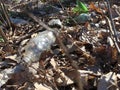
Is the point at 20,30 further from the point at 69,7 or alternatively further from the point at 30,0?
the point at 30,0

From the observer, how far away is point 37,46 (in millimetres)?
2805

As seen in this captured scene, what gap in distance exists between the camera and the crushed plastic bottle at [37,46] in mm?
2682

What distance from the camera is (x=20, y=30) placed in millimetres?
3539

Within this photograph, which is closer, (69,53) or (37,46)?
(69,53)

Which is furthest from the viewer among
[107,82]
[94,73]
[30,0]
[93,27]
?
[30,0]

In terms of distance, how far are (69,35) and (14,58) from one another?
0.57 m

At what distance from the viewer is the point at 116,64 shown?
2.40 meters

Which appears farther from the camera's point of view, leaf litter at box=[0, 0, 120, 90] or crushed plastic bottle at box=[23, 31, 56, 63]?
crushed plastic bottle at box=[23, 31, 56, 63]

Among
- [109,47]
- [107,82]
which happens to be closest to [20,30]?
[109,47]

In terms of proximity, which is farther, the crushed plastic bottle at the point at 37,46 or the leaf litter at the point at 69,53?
the crushed plastic bottle at the point at 37,46

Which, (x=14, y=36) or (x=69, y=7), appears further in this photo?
(x=69, y=7)

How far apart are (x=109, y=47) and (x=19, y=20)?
1573 mm

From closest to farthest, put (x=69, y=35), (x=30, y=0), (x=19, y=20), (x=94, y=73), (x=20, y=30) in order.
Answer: (x=94, y=73) < (x=69, y=35) < (x=20, y=30) < (x=19, y=20) < (x=30, y=0)

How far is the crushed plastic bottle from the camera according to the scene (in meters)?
2.68
